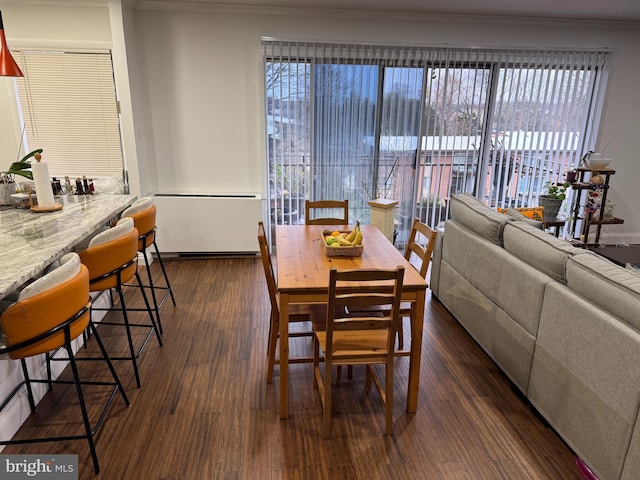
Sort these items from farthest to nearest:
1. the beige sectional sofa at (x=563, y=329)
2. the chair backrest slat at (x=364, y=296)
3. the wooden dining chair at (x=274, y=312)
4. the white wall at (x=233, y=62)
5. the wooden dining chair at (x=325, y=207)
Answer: the white wall at (x=233, y=62) < the wooden dining chair at (x=325, y=207) < the wooden dining chair at (x=274, y=312) < the chair backrest slat at (x=364, y=296) < the beige sectional sofa at (x=563, y=329)

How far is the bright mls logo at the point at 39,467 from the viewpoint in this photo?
202cm

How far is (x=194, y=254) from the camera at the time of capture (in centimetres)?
511

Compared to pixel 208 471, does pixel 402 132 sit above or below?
above

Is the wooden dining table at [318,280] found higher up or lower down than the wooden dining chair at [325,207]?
lower down

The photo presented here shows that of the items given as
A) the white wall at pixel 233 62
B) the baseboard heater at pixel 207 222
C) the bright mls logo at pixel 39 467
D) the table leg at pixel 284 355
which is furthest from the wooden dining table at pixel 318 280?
the white wall at pixel 233 62

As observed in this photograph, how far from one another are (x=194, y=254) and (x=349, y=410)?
3.20 meters

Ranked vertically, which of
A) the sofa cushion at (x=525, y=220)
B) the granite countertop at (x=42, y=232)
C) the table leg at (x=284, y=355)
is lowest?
the table leg at (x=284, y=355)

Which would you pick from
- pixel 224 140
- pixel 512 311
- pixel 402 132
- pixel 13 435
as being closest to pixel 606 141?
pixel 402 132

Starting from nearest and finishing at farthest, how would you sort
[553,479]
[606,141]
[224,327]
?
[553,479] → [224,327] → [606,141]

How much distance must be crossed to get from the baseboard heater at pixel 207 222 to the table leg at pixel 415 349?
2.90 meters

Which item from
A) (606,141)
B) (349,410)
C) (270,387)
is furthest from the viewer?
(606,141)

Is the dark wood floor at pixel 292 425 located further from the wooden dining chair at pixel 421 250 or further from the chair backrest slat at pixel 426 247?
the chair backrest slat at pixel 426 247

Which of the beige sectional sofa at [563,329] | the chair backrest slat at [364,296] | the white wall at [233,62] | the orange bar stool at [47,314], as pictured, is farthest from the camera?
the white wall at [233,62]

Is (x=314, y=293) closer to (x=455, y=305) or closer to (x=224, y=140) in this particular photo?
(x=455, y=305)
